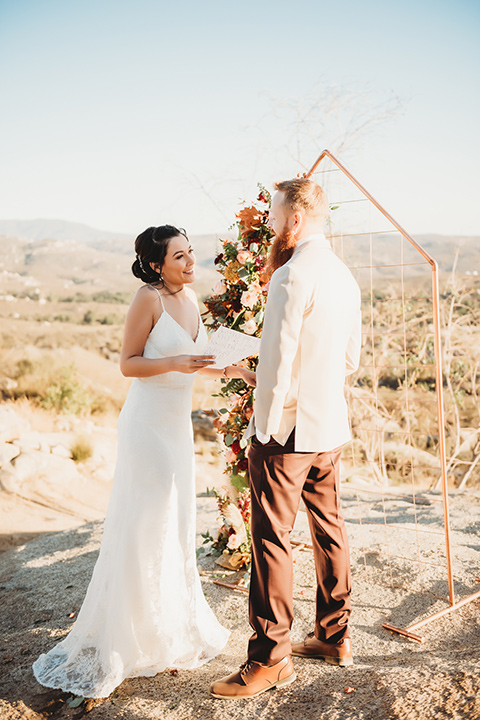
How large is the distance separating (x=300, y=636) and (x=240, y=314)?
1915 mm

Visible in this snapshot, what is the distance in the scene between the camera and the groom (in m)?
2.26

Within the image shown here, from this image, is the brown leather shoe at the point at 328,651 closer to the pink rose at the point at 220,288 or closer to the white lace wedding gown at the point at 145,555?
the white lace wedding gown at the point at 145,555

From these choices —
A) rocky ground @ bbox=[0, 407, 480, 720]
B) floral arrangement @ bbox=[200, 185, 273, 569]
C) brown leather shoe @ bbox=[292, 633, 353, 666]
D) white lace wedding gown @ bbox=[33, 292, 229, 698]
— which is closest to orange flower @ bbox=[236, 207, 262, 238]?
floral arrangement @ bbox=[200, 185, 273, 569]

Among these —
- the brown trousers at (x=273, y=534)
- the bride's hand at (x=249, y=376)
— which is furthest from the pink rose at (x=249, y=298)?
the brown trousers at (x=273, y=534)

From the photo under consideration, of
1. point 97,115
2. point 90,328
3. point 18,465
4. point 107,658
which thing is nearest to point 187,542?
point 107,658

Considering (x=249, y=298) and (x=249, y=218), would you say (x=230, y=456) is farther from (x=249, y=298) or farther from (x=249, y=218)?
(x=249, y=218)

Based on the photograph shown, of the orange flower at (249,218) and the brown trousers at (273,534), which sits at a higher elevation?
the orange flower at (249,218)

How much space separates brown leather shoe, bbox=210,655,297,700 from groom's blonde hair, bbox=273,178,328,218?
6.25 feet

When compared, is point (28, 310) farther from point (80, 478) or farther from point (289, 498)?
point (289, 498)

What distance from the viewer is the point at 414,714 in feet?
6.84

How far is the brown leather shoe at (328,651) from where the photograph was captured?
276 cm

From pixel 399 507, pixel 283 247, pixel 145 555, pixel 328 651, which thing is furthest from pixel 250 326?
pixel 399 507

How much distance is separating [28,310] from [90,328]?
2969 millimetres

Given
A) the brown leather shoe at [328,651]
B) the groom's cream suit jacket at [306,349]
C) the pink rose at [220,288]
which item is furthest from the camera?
the pink rose at [220,288]
